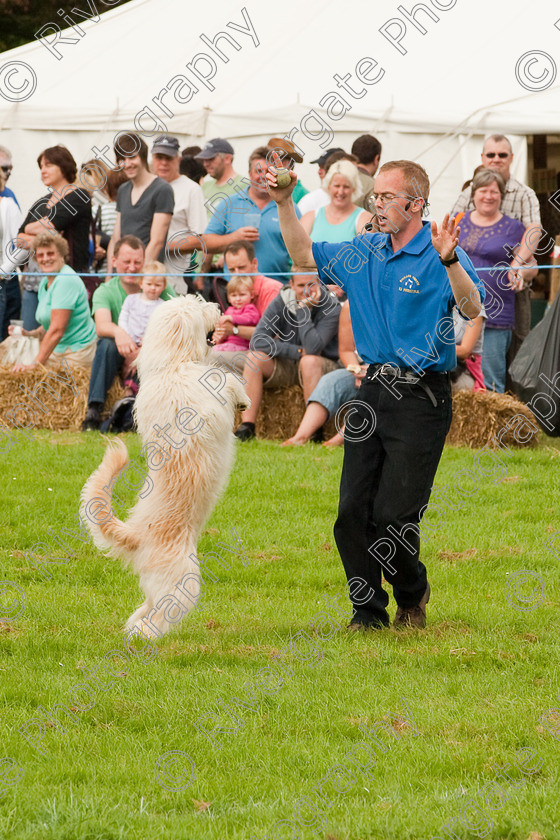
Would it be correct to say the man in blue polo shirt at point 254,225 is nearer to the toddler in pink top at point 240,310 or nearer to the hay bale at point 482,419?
the toddler in pink top at point 240,310

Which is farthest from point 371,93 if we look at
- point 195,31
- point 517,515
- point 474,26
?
point 517,515

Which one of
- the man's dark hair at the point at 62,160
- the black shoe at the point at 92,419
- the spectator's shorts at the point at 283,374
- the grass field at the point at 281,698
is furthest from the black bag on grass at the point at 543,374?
the man's dark hair at the point at 62,160

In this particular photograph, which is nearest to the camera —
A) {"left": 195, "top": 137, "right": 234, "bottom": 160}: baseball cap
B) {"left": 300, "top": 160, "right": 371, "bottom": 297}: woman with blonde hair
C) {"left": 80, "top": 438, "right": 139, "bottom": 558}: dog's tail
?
{"left": 80, "top": 438, "right": 139, "bottom": 558}: dog's tail

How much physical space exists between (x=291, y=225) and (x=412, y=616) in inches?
90.5

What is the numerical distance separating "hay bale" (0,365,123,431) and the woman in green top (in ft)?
0.62

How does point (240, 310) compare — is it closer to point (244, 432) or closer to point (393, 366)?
point (244, 432)

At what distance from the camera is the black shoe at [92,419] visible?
40.5 ft

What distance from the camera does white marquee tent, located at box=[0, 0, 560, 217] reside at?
1465cm

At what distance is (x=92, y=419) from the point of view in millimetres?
12352

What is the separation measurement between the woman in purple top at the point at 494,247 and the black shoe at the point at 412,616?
6.10 meters

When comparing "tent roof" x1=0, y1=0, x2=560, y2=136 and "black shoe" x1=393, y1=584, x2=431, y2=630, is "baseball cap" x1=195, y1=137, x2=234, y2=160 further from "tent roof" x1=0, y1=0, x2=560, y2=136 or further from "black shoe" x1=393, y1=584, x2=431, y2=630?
"black shoe" x1=393, y1=584, x2=431, y2=630

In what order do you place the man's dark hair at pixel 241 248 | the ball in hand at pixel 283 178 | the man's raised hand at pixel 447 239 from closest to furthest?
the man's raised hand at pixel 447 239, the ball in hand at pixel 283 178, the man's dark hair at pixel 241 248

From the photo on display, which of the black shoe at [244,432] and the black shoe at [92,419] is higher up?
the black shoe at [244,432]

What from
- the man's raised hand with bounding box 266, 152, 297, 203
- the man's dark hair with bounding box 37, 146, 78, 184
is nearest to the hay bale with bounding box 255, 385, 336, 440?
the man's dark hair with bounding box 37, 146, 78, 184
